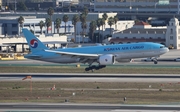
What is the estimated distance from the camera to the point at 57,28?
181 m

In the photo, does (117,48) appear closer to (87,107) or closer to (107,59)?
(107,59)

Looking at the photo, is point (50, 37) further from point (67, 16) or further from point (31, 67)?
point (31, 67)

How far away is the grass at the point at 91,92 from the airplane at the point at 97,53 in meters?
13.7

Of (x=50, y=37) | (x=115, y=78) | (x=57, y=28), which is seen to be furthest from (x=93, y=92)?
(x=57, y=28)

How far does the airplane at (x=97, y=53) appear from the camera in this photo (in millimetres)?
88656

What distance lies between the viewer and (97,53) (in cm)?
9025

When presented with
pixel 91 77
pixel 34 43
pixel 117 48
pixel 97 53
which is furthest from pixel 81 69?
pixel 91 77

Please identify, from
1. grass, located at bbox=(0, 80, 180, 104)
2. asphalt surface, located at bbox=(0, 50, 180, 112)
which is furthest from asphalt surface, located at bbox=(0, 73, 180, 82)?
grass, located at bbox=(0, 80, 180, 104)

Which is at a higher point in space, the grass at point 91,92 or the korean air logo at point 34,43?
the korean air logo at point 34,43

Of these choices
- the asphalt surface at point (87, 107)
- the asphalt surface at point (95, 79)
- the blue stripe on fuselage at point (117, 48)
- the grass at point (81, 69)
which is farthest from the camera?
the grass at point (81, 69)

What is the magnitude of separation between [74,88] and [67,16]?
11760 centimetres

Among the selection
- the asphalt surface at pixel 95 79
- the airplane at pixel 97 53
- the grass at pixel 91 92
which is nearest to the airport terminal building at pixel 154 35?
the asphalt surface at pixel 95 79

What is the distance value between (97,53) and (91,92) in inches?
928

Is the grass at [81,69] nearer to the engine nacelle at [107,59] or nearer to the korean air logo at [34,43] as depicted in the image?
the engine nacelle at [107,59]
